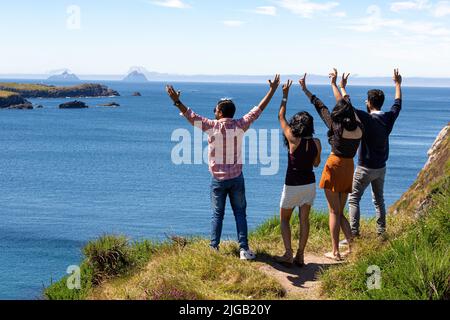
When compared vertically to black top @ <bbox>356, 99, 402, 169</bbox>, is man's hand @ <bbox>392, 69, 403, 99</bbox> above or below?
above

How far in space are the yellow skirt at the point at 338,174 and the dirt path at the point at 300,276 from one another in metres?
1.15

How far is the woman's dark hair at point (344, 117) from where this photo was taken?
27.3 ft

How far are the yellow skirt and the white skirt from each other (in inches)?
11.9

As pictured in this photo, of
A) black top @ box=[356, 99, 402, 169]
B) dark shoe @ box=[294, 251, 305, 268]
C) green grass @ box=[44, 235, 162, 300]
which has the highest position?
black top @ box=[356, 99, 402, 169]

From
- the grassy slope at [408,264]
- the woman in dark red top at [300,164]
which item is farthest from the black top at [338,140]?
the grassy slope at [408,264]

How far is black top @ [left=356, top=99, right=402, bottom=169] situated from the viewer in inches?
348

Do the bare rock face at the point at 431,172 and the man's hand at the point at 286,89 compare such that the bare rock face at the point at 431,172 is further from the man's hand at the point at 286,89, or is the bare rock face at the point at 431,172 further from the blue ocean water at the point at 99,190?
the man's hand at the point at 286,89

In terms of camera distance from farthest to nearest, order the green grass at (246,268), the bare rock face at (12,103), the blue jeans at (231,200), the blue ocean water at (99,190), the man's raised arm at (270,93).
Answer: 1. the bare rock face at (12,103)
2. the blue ocean water at (99,190)
3. the man's raised arm at (270,93)
4. the blue jeans at (231,200)
5. the green grass at (246,268)

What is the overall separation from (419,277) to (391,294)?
0.36 meters

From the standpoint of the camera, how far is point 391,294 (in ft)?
22.4

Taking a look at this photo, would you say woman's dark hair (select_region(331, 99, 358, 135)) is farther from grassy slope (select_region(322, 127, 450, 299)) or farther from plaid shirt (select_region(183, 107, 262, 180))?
grassy slope (select_region(322, 127, 450, 299))

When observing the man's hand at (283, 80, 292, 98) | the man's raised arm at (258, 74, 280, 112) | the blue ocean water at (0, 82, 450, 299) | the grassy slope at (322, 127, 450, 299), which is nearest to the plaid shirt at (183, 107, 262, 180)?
the man's raised arm at (258, 74, 280, 112)
